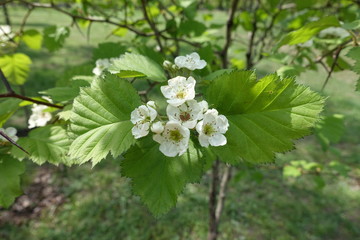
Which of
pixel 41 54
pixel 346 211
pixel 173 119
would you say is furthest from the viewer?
pixel 41 54

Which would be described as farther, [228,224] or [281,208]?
[281,208]

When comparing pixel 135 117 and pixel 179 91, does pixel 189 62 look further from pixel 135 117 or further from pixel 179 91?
pixel 135 117

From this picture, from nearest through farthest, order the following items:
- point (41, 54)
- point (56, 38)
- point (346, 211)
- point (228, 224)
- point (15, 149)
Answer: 1. point (15, 149)
2. point (56, 38)
3. point (228, 224)
4. point (346, 211)
5. point (41, 54)

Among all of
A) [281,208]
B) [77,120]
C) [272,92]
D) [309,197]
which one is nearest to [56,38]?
[77,120]

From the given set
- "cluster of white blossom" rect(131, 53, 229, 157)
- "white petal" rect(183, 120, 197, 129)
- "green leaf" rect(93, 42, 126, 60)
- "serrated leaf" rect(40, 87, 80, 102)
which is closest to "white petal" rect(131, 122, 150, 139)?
"cluster of white blossom" rect(131, 53, 229, 157)

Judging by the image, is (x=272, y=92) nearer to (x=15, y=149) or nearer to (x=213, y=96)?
(x=213, y=96)

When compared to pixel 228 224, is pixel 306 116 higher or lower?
higher

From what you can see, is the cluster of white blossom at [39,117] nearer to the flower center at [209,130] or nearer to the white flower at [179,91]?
the white flower at [179,91]
